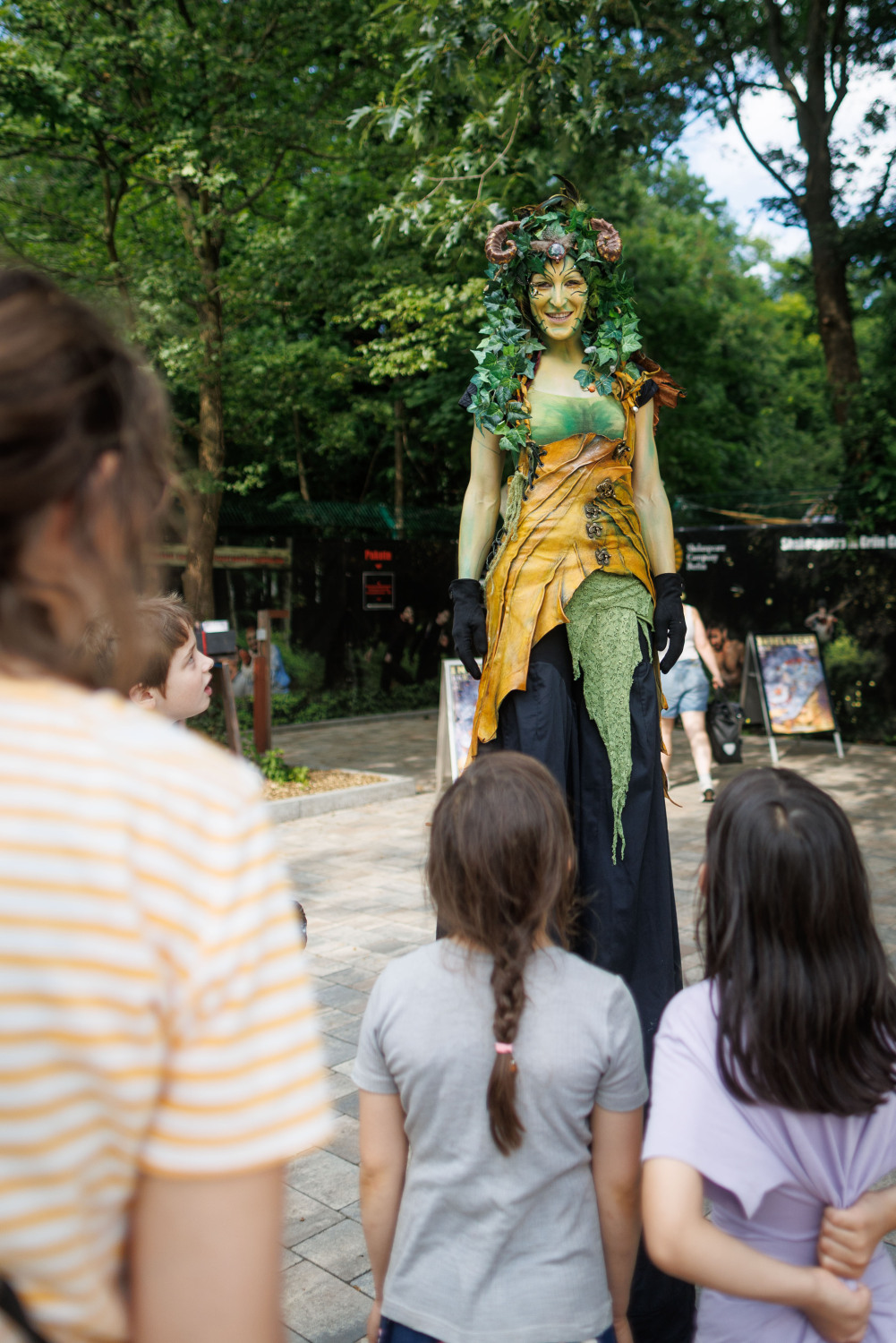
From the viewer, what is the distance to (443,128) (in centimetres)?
702

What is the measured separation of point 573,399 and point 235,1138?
2.51 metres

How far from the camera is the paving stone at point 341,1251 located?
2506 mm

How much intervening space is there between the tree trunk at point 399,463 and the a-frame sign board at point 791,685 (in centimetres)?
647

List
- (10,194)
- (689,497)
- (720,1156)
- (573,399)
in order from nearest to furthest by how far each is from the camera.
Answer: (720,1156) < (573,399) < (10,194) < (689,497)

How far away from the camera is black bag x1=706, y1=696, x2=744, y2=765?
9.20m

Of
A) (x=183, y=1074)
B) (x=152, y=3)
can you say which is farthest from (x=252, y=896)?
(x=152, y=3)

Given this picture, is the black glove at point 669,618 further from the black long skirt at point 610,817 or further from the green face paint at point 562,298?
the green face paint at point 562,298

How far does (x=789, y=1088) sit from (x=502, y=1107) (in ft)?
1.30

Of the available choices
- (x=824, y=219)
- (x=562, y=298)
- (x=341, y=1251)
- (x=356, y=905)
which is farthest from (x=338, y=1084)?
(x=824, y=219)

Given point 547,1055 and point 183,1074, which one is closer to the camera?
point 183,1074

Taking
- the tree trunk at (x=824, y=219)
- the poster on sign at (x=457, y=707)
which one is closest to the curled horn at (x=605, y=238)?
the poster on sign at (x=457, y=707)

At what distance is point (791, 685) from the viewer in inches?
400

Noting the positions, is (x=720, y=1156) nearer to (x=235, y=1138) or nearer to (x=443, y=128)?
(x=235, y=1138)

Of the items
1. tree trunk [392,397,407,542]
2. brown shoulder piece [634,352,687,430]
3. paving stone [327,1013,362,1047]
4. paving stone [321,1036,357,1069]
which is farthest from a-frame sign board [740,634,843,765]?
brown shoulder piece [634,352,687,430]
